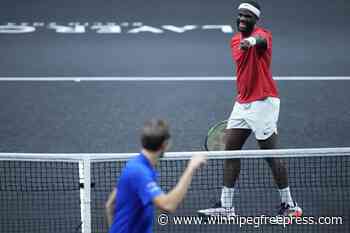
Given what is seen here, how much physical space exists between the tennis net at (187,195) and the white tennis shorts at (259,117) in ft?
0.95

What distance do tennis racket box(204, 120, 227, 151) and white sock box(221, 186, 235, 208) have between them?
0.75 metres

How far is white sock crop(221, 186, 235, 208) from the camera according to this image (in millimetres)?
8031

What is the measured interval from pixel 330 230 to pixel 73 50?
24.2 feet

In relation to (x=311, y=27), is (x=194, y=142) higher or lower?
lower

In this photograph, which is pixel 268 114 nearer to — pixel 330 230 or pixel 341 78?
pixel 330 230

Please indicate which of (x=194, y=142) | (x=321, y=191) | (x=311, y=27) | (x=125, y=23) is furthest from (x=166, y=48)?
(x=321, y=191)

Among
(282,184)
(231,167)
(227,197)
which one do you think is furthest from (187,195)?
(282,184)

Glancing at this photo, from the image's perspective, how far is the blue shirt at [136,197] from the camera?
17.8 feet

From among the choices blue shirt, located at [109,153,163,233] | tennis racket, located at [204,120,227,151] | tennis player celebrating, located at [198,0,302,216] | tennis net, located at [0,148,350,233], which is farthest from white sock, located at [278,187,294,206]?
blue shirt, located at [109,153,163,233]

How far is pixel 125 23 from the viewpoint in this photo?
15539 millimetres

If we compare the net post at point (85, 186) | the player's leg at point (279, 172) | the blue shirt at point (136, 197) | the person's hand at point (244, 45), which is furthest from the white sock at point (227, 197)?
the blue shirt at point (136, 197)

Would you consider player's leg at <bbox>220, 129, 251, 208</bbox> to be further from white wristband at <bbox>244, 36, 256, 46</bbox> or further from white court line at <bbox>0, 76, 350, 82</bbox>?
white court line at <bbox>0, 76, 350, 82</bbox>

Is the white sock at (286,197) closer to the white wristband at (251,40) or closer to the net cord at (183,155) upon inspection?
the net cord at (183,155)

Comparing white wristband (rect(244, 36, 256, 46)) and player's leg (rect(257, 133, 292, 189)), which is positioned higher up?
white wristband (rect(244, 36, 256, 46))
